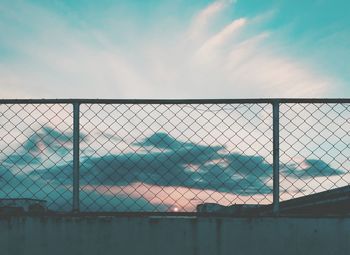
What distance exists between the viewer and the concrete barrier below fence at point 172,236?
3674 millimetres

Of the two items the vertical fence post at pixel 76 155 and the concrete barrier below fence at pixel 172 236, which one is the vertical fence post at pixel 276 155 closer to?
the concrete barrier below fence at pixel 172 236

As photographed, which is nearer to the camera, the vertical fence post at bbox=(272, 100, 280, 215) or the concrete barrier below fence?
the concrete barrier below fence

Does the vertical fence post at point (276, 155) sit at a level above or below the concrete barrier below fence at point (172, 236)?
above

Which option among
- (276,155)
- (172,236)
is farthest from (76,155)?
(276,155)

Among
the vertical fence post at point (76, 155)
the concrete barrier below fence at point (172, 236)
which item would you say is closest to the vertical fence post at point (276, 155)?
the concrete barrier below fence at point (172, 236)

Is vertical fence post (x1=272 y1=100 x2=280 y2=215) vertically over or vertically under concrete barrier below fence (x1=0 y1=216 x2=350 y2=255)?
over

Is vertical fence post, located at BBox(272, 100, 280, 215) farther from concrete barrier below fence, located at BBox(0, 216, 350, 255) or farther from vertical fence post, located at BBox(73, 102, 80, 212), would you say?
vertical fence post, located at BBox(73, 102, 80, 212)

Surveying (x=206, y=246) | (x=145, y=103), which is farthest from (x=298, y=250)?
(x=145, y=103)

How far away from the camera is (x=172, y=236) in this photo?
3711 mm

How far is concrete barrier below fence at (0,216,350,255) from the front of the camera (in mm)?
3674

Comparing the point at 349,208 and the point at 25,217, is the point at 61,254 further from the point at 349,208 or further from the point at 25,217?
the point at 349,208

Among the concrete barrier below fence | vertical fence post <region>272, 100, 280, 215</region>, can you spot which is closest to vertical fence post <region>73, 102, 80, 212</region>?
the concrete barrier below fence

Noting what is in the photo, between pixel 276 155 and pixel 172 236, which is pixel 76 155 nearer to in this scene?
pixel 172 236

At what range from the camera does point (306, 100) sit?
402 cm
